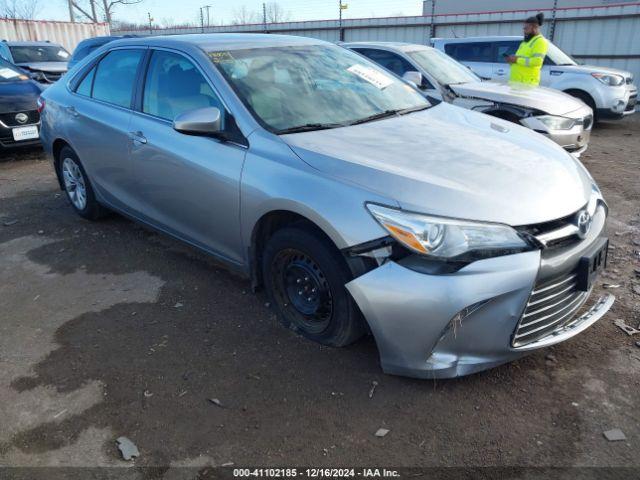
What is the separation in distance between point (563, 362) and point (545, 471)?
83 centimetres

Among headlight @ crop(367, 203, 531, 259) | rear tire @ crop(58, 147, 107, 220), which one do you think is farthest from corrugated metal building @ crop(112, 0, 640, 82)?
headlight @ crop(367, 203, 531, 259)

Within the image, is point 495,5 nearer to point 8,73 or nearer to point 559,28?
point 559,28

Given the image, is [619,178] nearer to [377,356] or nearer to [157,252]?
[377,356]

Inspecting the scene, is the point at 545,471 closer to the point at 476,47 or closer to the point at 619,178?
the point at 619,178

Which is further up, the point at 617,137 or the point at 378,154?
the point at 378,154

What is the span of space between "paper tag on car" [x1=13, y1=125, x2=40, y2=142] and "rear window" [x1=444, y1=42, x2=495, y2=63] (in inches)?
314

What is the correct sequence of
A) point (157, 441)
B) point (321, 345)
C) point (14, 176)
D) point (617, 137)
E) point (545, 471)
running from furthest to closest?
point (617, 137), point (14, 176), point (321, 345), point (157, 441), point (545, 471)

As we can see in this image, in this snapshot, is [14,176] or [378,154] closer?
[378,154]

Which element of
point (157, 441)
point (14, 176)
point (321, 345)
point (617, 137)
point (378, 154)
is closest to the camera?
point (157, 441)

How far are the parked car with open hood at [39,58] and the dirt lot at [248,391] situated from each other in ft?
29.9

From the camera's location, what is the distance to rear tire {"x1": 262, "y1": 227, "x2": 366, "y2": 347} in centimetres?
267

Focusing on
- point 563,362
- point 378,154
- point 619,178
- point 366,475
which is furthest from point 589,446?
point 619,178

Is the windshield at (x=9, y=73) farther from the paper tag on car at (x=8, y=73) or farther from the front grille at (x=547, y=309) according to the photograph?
the front grille at (x=547, y=309)

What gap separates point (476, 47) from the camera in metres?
10.8
